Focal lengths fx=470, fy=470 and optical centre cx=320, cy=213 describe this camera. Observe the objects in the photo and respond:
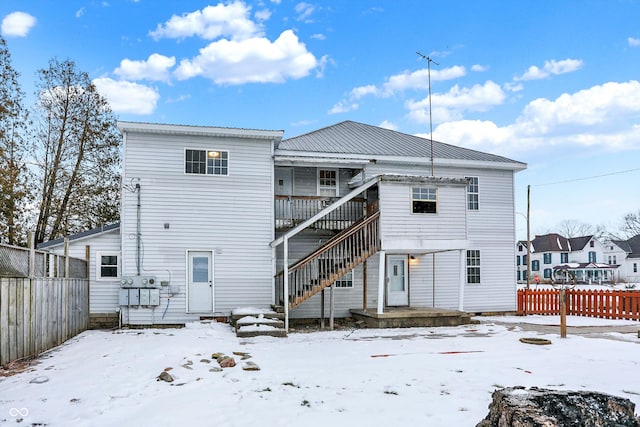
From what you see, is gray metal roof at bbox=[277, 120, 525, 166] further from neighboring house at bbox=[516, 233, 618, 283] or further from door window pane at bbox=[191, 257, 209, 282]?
neighboring house at bbox=[516, 233, 618, 283]

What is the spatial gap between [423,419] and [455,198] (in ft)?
34.5

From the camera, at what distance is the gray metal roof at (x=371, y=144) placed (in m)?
16.8

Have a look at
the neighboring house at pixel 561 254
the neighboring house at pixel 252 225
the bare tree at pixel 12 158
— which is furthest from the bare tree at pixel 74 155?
the neighboring house at pixel 561 254

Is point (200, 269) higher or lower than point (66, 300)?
higher

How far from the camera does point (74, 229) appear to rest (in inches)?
875

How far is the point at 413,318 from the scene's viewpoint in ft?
47.4

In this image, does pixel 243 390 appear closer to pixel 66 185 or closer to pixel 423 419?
pixel 423 419

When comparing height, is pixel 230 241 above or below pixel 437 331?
above

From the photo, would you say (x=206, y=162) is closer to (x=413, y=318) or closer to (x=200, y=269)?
(x=200, y=269)

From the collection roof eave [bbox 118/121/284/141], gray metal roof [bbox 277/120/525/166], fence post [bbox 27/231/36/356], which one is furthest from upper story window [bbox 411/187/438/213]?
fence post [bbox 27/231/36/356]

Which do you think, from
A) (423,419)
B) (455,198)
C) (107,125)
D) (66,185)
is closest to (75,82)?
(107,125)

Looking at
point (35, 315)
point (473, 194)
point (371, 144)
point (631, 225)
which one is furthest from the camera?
point (631, 225)

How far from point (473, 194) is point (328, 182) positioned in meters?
5.62

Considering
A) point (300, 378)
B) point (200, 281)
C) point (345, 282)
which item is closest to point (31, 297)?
point (200, 281)
